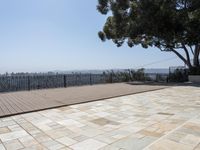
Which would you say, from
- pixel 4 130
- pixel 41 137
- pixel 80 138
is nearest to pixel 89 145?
pixel 80 138

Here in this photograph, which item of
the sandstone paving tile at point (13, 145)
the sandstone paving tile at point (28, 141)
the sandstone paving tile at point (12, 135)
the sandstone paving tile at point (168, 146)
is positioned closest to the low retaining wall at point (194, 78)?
the sandstone paving tile at point (168, 146)

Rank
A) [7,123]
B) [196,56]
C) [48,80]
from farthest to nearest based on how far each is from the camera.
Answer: [196,56] < [48,80] < [7,123]

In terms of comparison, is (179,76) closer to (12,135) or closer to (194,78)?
(194,78)

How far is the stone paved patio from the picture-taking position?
3268mm

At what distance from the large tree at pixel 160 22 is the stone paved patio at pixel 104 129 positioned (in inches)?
356

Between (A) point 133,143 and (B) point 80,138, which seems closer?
(A) point 133,143

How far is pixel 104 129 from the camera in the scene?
13.3 ft

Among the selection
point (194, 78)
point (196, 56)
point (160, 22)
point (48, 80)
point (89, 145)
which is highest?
point (160, 22)

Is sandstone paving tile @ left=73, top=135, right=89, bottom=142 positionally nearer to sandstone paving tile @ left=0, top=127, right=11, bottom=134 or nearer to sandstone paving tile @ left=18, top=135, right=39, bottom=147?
sandstone paving tile @ left=18, top=135, right=39, bottom=147

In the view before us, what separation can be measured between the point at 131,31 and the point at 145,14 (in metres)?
1.60

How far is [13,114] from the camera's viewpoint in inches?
206

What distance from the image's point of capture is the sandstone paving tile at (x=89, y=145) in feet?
10.4

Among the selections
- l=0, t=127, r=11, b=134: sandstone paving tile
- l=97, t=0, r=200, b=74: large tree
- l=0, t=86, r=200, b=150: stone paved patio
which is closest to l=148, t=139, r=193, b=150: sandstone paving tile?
l=0, t=86, r=200, b=150: stone paved patio

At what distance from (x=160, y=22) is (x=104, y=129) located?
11503 millimetres
